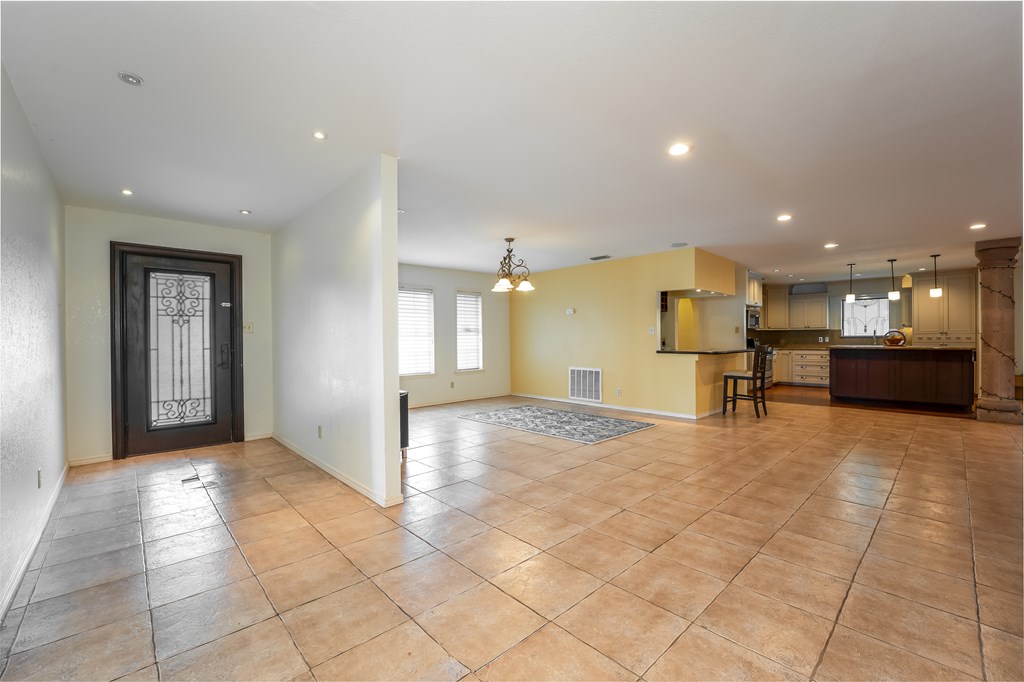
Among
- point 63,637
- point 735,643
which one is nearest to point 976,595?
point 735,643

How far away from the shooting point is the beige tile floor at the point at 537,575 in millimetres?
1660

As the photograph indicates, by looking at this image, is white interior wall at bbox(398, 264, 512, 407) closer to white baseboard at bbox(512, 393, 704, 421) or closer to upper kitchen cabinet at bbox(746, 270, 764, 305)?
white baseboard at bbox(512, 393, 704, 421)

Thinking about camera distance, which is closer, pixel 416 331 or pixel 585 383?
pixel 416 331

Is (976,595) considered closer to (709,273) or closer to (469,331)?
(709,273)

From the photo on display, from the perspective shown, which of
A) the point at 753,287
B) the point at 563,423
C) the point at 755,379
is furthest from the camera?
the point at 753,287

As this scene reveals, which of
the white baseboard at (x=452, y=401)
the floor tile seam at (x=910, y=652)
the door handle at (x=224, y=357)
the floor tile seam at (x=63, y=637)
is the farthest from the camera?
the white baseboard at (x=452, y=401)

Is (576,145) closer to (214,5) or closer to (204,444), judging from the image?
(214,5)

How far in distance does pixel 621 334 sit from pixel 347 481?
5.13 m

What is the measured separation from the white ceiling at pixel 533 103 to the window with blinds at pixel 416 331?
3.27m

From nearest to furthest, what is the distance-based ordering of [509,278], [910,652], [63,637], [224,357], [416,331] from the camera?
[910,652]
[63,637]
[224,357]
[509,278]
[416,331]

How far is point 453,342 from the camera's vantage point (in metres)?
8.30

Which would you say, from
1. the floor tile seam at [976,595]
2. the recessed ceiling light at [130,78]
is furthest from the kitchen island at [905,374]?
the recessed ceiling light at [130,78]

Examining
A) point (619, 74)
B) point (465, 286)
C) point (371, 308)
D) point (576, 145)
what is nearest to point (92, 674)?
A: point (371, 308)

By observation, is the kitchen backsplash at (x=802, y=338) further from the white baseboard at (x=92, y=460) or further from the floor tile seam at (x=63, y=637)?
the white baseboard at (x=92, y=460)
